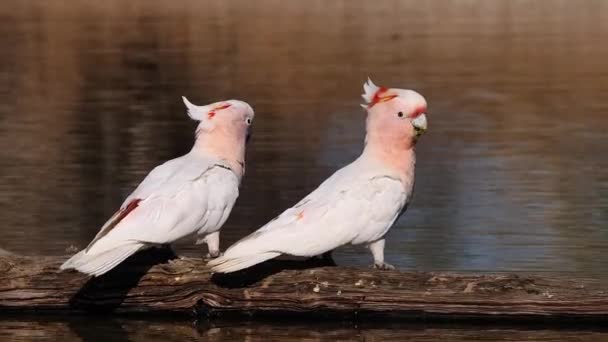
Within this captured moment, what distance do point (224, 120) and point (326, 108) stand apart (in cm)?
1263

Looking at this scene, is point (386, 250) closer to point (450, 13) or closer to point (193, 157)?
point (193, 157)

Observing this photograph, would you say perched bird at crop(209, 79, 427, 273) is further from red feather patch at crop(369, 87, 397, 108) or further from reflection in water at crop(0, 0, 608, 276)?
reflection in water at crop(0, 0, 608, 276)

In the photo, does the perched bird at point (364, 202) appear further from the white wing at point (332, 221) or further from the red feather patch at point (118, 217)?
the red feather patch at point (118, 217)

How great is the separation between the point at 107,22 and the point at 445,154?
21032 mm

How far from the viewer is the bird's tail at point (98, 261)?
8.40m

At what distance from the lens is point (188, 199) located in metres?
8.92

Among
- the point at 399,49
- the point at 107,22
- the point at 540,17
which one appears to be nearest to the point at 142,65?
the point at 399,49

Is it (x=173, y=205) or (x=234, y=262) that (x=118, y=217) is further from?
(x=234, y=262)

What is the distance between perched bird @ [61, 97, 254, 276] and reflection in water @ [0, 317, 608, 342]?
0.53 metres

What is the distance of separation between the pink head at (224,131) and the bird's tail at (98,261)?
1.09 meters

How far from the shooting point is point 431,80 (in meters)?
25.0

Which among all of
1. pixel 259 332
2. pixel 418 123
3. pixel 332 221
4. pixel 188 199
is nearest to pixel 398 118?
pixel 418 123

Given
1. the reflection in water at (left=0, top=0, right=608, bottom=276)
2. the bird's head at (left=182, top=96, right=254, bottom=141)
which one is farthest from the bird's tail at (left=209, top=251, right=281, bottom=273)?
the reflection in water at (left=0, top=0, right=608, bottom=276)

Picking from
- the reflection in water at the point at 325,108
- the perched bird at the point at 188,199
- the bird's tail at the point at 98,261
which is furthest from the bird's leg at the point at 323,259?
the reflection in water at the point at 325,108
